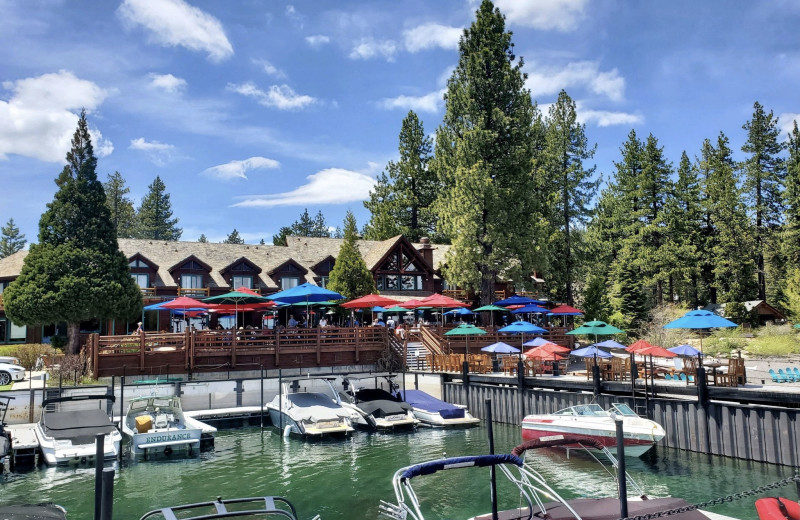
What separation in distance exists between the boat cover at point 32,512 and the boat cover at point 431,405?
15162 millimetres

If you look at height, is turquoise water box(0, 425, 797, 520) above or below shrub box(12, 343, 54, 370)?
below

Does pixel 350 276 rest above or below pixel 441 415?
above

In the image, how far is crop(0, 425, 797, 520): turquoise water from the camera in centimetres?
1420

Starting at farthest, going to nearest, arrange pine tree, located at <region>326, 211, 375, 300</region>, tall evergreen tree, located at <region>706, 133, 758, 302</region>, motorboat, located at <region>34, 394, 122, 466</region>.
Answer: tall evergreen tree, located at <region>706, 133, 758, 302</region> < pine tree, located at <region>326, 211, 375, 300</region> < motorboat, located at <region>34, 394, 122, 466</region>

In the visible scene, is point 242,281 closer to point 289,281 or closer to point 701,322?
point 289,281

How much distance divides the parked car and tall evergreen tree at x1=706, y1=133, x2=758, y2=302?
5075 centimetres

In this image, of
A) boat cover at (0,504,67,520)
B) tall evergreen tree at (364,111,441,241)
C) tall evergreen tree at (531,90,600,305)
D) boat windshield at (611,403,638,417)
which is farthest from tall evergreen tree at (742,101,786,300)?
boat cover at (0,504,67,520)

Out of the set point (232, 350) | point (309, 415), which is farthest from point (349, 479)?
point (232, 350)

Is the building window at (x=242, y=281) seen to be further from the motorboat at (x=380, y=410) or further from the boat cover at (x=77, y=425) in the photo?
the boat cover at (x=77, y=425)

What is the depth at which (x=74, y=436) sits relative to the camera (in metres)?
18.0

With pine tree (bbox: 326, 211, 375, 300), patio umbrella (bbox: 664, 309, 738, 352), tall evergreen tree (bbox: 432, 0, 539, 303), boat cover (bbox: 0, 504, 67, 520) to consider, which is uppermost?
tall evergreen tree (bbox: 432, 0, 539, 303)

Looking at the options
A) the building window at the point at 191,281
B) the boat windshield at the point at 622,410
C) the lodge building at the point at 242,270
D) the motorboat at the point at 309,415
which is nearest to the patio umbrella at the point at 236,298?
the motorboat at the point at 309,415

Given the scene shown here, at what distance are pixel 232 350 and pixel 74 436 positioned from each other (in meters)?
10.8

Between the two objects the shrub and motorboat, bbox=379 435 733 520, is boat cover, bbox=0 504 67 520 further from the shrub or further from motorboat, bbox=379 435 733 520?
the shrub
